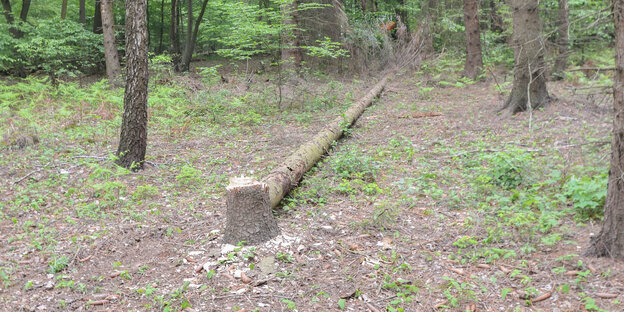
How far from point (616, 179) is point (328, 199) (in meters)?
3.35

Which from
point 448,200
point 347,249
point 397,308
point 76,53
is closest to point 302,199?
point 347,249

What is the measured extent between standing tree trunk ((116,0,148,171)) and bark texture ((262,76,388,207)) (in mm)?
2635

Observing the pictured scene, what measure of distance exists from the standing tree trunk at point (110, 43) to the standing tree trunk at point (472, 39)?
12193 millimetres

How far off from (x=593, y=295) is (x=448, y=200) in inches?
91.1

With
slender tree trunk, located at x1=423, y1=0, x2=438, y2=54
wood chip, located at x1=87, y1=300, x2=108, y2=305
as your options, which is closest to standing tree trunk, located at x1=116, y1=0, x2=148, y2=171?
wood chip, located at x1=87, y1=300, x2=108, y2=305

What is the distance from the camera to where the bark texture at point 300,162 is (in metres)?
5.66

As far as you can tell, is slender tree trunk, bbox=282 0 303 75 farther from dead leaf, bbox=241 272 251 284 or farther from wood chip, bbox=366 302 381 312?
wood chip, bbox=366 302 381 312

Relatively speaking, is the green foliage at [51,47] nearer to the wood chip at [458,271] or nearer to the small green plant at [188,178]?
the small green plant at [188,178]

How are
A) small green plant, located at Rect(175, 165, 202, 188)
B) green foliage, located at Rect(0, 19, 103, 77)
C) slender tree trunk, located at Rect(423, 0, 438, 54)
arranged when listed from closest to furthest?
1. small green plant, located at Rect(175, 165, 202, 188)
2. green foliage, located at Rect(0, 19, 103, 77)
3. slender tree trunk, located at Rect(423, 0, 438, 54)

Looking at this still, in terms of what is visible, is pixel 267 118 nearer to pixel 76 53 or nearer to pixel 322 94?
pixel 322 94

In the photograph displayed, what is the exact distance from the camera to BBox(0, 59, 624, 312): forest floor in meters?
3.77

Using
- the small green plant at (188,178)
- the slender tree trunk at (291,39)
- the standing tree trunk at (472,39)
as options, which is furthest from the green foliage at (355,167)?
the standing tree trunk at (472,39)

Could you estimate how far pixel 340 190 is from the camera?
6.23 meters

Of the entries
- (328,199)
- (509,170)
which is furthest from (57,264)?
(509,170)
